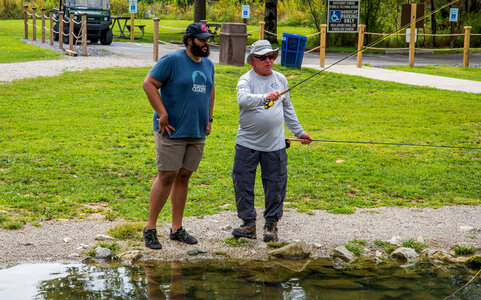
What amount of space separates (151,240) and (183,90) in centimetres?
130

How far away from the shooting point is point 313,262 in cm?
541

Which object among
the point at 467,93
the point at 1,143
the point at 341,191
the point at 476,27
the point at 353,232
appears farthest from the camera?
the point at 476,27

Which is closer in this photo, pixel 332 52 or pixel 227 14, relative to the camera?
pixel 332 52

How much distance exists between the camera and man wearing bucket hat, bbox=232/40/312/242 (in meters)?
5.50

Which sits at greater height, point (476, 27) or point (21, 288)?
point (476, 27)

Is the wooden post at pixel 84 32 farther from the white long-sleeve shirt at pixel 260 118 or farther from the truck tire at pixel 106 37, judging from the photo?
the white long-sleeve shirt at pixel 260 118

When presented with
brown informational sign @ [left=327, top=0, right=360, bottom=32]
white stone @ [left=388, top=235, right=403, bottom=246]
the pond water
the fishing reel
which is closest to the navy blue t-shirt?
the fishing reel

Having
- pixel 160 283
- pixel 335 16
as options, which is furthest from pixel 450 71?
pixel 160 283

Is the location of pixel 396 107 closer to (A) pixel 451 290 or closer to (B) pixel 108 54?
(A) pixel 451 290

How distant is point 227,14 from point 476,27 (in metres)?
18.7

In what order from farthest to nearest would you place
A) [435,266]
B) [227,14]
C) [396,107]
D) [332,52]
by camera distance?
1. [227,14]
2. [332,52]
3. [396,107]
4. [435,266]

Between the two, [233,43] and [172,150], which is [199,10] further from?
[172,150]

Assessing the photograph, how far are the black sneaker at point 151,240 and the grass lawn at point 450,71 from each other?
14561mm

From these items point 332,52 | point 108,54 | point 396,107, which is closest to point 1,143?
point 396,107
